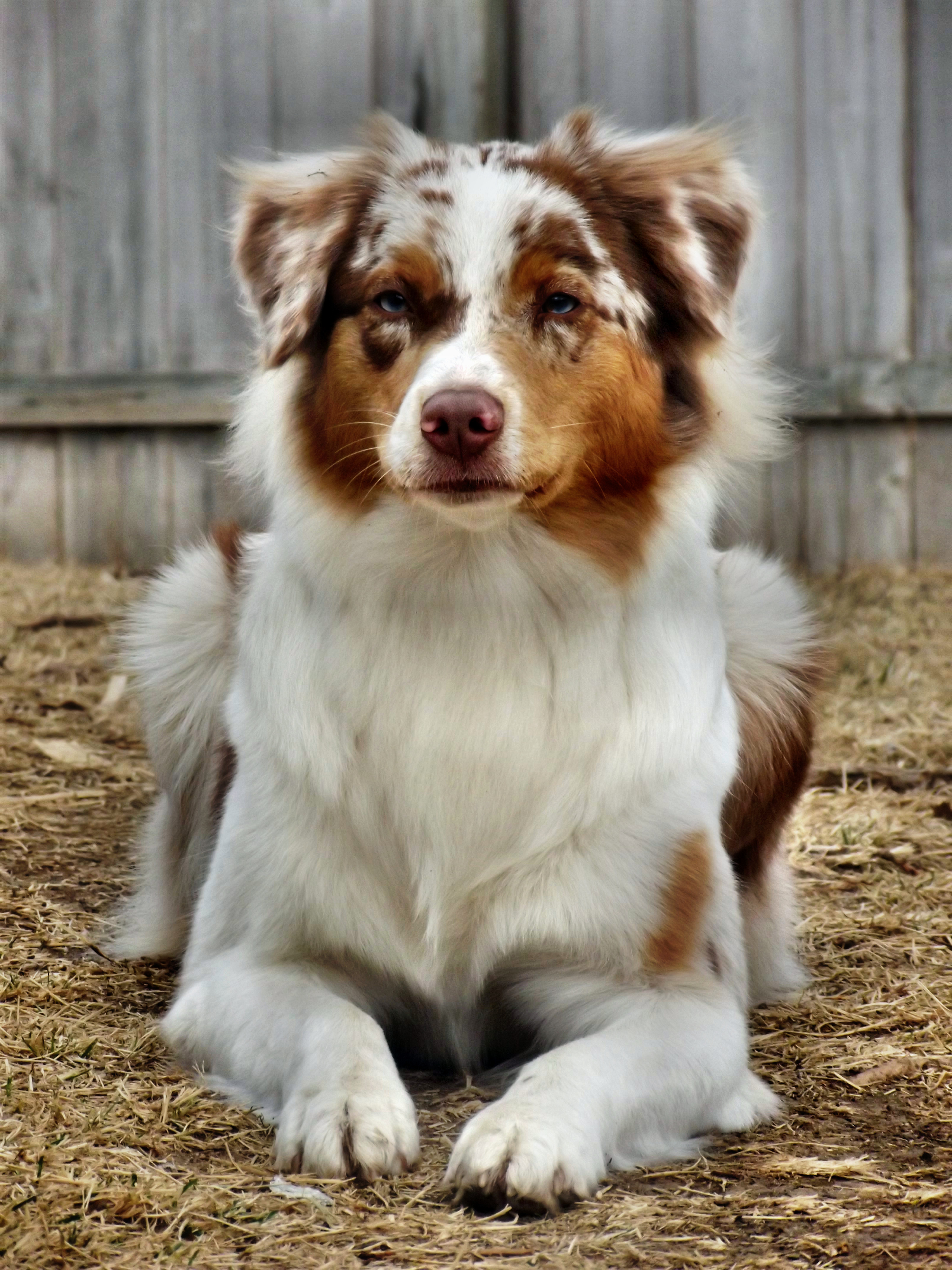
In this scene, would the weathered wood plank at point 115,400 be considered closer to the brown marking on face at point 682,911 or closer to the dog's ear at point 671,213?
the dog's ear at point 671,213

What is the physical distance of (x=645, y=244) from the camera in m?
2.47

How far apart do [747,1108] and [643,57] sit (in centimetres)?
470

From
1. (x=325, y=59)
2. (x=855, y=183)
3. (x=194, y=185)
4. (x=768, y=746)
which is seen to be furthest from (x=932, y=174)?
(x=768, y=746)

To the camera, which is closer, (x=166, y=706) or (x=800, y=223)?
(x=166, y=706)

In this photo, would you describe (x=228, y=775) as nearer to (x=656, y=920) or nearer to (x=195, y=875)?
(x=195, y=875)

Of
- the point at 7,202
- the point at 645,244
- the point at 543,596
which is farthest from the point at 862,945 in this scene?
the point at 7,202

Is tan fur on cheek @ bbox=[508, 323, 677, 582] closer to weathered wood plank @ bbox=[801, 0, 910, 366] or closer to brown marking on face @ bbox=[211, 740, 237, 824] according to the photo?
brown marking on face @ bbox=[211, 740, 237, 824]

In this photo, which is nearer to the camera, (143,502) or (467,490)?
(467,490)

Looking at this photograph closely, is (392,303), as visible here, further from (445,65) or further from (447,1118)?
(445,65)

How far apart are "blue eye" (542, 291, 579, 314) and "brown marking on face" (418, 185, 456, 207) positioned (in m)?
0.21

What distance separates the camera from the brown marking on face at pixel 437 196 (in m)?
2.33

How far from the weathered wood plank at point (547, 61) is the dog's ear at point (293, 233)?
11.5 ft

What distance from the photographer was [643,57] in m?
5.92

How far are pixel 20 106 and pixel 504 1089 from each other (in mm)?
5285
